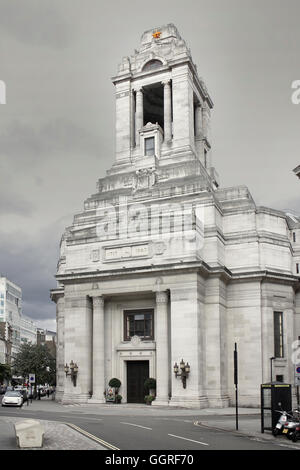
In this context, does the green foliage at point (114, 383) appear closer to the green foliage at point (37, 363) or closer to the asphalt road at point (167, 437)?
the asphalt road at point (167, 437)

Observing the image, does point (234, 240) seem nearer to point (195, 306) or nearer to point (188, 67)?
point (195, 306)

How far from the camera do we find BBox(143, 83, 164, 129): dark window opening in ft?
211

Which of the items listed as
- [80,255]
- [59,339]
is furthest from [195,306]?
[59,339]

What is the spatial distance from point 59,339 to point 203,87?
33099 millimetres

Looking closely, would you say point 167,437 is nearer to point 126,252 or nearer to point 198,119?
point 126,252

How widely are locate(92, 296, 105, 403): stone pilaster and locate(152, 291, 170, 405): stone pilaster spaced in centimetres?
500

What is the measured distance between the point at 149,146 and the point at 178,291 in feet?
67.8

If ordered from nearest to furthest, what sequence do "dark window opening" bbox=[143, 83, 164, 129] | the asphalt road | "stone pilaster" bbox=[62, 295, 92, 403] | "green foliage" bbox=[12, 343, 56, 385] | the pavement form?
the pavement → the asphalt road → "stone pilaster" bbox=[62, 295, 92, 403] → "dark window opening" bbox=[143, 83, 164, 129] → "green foliage" bbox=[12, 343, 56, 385]

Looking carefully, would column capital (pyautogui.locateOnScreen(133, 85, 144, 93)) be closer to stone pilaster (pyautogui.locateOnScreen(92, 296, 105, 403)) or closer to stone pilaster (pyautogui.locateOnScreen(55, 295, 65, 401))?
stone pilaster (pyautogui.locateOnScreen(55, 295, 65, 401))

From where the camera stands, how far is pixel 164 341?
145 feet

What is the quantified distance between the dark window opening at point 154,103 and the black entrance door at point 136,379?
31299mm

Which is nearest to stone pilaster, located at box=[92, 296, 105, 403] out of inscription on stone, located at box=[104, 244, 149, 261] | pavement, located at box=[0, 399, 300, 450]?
pavement, located at box=[0, 399, 300, 450]

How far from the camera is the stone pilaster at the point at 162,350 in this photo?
142 ft

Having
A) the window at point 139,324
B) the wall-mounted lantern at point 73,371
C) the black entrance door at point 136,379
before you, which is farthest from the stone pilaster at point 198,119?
the wall-mounted lantern at point 73,371
